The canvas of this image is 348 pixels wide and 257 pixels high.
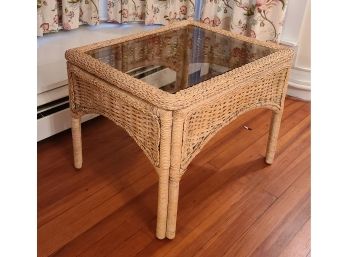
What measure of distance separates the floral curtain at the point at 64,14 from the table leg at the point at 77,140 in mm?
627

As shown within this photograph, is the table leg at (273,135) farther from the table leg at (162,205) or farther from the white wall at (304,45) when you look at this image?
the white wall at (304,45)

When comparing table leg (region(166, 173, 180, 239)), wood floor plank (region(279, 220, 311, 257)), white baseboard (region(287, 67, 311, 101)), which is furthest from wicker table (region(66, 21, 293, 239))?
white baseboard (region(287, 67, 311, 101))

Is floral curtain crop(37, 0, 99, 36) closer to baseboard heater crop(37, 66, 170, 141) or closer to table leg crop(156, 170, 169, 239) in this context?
baseboard heater crop(37, 66, 170, 141)

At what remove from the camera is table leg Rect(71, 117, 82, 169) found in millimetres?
1203

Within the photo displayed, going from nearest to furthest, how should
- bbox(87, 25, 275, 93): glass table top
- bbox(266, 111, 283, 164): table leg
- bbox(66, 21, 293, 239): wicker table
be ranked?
bbox(66, 21, 293, 239): wicker table, bbox(87, 25, 275, 93): glass table top, bbox(266, 111, 283, 164): table leg

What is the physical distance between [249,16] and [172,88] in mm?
1113

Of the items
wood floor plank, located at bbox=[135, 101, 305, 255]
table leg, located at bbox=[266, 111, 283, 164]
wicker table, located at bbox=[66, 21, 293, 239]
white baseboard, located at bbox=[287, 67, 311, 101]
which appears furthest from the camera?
white baseboard, located at bbox=[287, 67, 311, 101]

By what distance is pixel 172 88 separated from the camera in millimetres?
913

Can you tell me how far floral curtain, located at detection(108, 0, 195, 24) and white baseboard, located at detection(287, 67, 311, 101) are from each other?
63 centimetres

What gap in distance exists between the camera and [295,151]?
1.51 metres
